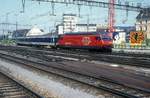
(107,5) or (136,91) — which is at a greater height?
(107,5)

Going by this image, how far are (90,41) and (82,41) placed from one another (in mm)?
3129

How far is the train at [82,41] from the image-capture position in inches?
1983

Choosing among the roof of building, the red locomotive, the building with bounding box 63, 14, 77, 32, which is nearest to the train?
the red locomotive

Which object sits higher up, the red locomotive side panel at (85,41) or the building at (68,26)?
the building at (68,26)

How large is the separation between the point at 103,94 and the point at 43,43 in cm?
6056

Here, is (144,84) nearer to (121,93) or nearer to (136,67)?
(121,93)

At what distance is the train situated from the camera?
50375 millimetres

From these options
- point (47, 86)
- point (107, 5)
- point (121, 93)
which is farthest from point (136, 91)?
point (107, 5)

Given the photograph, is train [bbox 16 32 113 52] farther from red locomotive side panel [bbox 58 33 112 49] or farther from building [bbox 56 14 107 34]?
building [bbox 56 14 107 34]

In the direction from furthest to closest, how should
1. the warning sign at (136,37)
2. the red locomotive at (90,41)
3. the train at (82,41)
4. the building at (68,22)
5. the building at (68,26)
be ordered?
the building at (68,22) < the building at (68,26) < the warning sign at (136,37) < the train at (82,41) < the red locomotive at (90,41)

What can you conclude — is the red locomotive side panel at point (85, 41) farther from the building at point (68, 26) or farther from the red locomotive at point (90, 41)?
the building at point (68, 26)


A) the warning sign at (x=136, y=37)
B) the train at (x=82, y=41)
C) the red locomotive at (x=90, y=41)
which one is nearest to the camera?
the red locomotive at (x=90, y=41)

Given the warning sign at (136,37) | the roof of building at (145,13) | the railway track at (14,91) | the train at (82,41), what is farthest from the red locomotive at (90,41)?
the railway track at (14,91)

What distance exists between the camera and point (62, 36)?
63406mm
